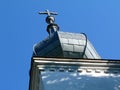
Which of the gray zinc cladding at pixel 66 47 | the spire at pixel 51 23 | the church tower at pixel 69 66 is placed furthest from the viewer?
the spire at pixel 51 23

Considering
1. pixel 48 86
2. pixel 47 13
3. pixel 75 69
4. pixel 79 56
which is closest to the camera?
pixel 48 86

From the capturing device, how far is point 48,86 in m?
13.0

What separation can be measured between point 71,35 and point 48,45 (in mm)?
904

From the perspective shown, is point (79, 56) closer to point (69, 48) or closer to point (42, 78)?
point (69, 48)

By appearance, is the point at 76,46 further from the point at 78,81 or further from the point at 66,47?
the point at 78,81

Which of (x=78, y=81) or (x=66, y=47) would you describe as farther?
(x=66, y=47)

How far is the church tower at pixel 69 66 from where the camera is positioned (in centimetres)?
1337

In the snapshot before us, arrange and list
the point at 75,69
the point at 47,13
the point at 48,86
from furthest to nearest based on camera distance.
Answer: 1. the point at 47,13
2. the point at 75,69
3. the point at 48,86

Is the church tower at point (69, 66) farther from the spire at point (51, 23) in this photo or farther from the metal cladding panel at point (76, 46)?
the spire at point (51, 23)

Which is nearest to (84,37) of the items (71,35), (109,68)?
(71,35)

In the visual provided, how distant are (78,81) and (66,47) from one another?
7.67 feet

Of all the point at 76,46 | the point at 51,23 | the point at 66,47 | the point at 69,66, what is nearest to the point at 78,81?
the point at 69,66

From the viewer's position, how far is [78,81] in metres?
13.5

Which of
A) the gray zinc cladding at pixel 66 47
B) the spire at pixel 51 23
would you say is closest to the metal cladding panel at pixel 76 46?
the gray zinc cladding at pixel 66 47
